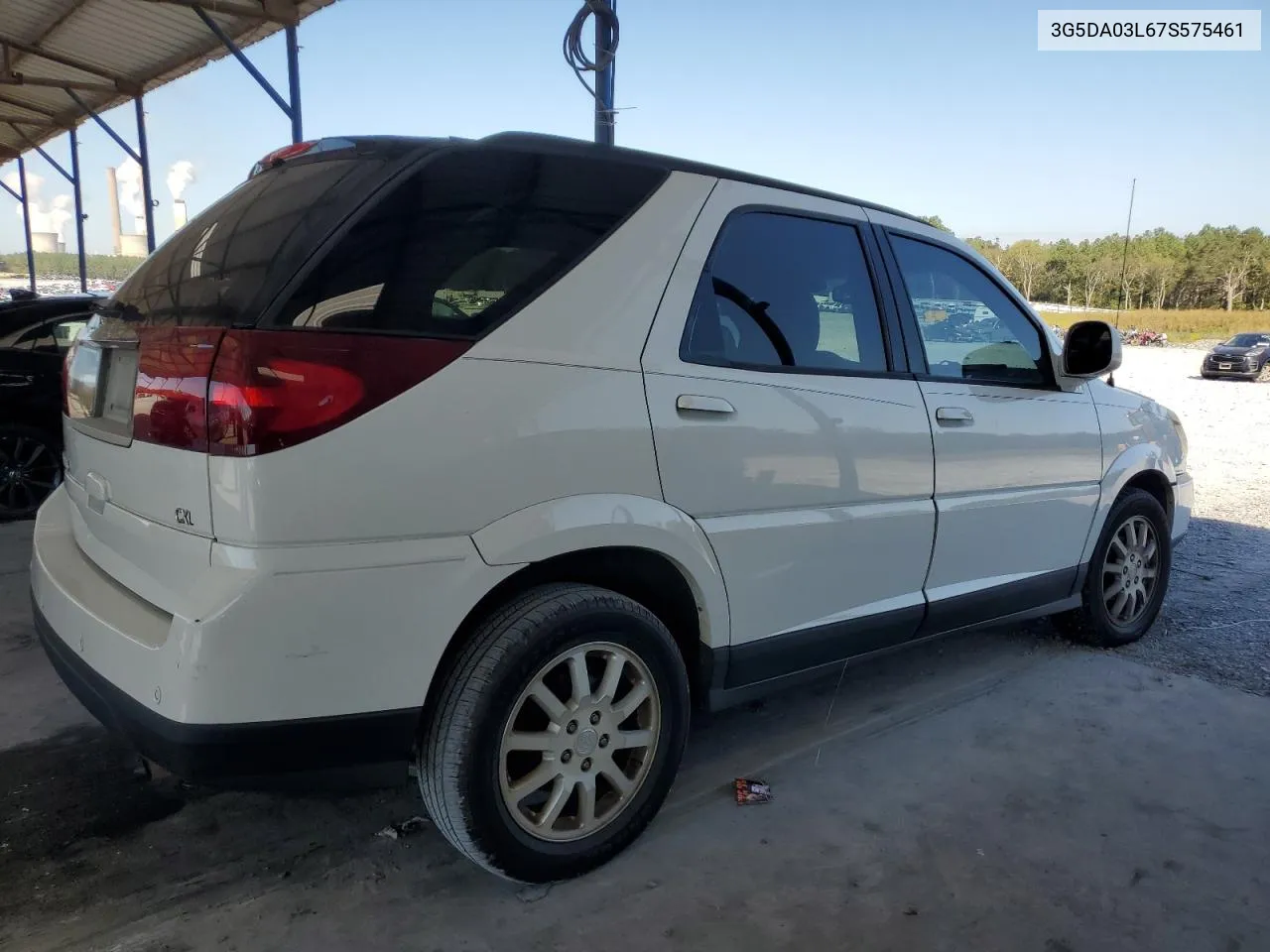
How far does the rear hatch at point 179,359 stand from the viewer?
185 centimetres

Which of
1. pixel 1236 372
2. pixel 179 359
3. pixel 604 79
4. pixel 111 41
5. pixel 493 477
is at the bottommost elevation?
pixel 1236 372

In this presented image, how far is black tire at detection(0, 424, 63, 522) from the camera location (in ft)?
20.9

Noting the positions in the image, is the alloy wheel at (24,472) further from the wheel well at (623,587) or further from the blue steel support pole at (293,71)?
the wheel well at (623,587)

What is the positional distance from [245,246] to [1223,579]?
5.61 metres

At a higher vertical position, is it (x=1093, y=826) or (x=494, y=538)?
(x=494, y=538)

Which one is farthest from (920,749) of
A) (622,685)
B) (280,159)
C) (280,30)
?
(280,30)

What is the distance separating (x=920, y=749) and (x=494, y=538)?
1907 millimetres

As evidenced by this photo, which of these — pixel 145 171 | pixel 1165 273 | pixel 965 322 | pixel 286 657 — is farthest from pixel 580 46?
pixel 1165 273

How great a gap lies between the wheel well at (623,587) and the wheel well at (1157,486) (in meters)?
2.67

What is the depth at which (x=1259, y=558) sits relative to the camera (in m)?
5.82

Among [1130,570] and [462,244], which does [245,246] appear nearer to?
[462,244]

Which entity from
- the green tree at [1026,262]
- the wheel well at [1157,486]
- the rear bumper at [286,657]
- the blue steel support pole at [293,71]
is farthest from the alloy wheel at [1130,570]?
the green tree at [1026,262]

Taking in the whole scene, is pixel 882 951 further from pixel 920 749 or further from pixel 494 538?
pixel 494 538

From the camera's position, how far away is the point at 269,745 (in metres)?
1.86
